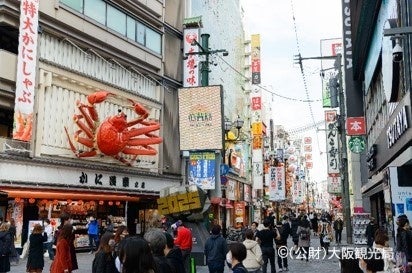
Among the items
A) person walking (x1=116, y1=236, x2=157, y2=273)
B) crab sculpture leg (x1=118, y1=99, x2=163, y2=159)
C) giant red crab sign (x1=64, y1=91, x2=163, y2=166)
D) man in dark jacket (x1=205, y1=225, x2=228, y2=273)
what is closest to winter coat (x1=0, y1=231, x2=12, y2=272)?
man in dark jacket (x1=205, y1=225, x2=228, y2=273)

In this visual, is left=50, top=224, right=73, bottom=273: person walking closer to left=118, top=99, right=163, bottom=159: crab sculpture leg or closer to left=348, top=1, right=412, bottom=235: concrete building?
left=348, top=1, right=412, bottom=235: concrete building

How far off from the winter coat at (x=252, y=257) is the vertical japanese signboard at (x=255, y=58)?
58.8 meters

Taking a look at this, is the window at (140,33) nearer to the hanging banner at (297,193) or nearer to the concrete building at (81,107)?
the concrete building at (81,107)

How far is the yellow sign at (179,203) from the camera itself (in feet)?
56.0

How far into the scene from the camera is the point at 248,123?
6444 cm

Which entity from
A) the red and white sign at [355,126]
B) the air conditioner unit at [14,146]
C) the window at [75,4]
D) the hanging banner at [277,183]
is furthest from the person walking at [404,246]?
the hanging banner at [277,183]

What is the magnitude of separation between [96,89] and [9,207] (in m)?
8.03

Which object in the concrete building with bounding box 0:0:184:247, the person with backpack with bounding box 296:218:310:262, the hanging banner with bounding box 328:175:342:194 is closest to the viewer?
the person with backpack with bounding box 296:218:310:262

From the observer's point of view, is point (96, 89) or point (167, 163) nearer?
point (96, 89)

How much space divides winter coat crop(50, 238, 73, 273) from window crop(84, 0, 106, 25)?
18890 millimetres

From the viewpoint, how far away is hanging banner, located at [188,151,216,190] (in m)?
25.4

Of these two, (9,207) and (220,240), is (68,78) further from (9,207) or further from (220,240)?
(220,240)

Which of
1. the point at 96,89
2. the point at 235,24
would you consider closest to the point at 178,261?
the point at 96,89

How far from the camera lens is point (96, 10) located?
87.0 feet
